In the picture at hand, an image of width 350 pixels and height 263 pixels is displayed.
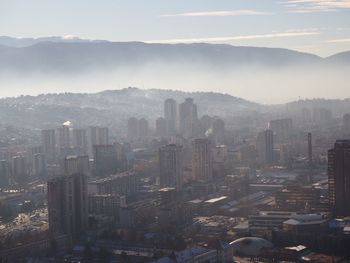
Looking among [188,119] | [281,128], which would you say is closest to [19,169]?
[188,119]

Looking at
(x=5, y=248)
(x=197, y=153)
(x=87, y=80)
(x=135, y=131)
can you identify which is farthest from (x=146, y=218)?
(x=87, y=80)

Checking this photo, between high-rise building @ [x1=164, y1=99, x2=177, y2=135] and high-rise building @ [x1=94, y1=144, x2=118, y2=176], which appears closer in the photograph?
high-rise building @ [x1=94, y1=144, x2=118, y2=176]

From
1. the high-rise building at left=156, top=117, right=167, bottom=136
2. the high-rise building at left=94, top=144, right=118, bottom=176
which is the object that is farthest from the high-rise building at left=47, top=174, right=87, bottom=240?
the high-rise building at left=156, top=117, right=167, bottom=136

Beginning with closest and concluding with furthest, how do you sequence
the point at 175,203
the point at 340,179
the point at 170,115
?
the point at 340,179 → the point at 175,203 → the point at 170,115

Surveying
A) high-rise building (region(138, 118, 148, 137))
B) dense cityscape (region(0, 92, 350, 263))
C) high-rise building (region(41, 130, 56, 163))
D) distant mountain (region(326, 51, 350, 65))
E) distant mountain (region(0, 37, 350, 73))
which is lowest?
dense cityscape (region(0, 92, 350, 263))

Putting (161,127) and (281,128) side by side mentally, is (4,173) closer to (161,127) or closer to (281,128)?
(161,127)

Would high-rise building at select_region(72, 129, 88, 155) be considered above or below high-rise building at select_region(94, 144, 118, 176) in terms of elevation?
above

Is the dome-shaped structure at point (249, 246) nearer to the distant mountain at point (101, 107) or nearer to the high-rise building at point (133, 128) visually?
the high-rise building at point (133, 128)

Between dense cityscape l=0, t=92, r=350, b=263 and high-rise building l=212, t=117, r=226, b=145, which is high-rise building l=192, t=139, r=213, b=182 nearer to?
dense cityscape l=0, t=92, r=350, b=263
